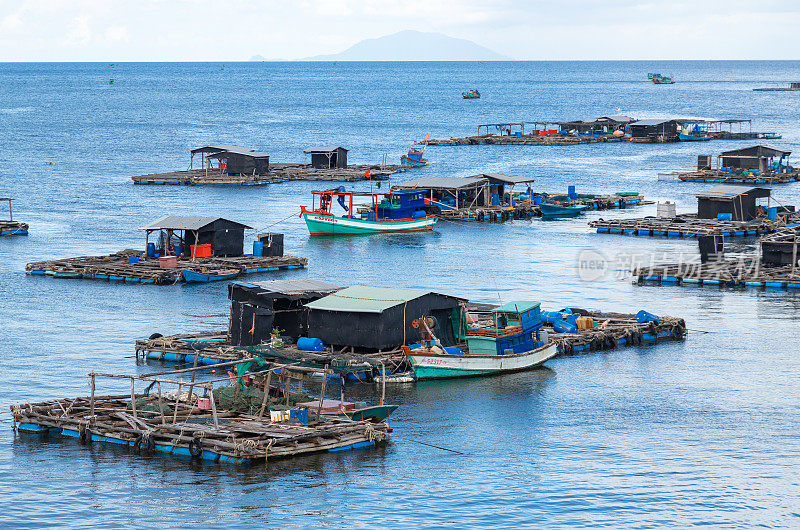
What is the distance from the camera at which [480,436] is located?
3897 centimetres

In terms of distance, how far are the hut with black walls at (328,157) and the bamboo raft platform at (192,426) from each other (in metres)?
90.3

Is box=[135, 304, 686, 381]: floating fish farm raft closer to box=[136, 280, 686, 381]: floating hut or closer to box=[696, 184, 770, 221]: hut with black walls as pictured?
box=[136, 280, 686, 381]: floating hut

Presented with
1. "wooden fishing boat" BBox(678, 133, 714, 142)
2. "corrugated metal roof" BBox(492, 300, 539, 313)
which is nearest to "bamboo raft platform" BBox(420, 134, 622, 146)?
"wooden fishing boat" BBox(678, 133, 714, 142)

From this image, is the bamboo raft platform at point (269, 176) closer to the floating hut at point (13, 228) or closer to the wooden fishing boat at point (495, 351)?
the floating hut at point (13, 228)

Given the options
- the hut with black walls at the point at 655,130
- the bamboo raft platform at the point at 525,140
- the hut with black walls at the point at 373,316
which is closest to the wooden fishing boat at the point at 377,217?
the hut with black walls at the point at 373,316

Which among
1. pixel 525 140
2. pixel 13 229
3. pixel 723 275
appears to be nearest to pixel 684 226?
pixel 723 275

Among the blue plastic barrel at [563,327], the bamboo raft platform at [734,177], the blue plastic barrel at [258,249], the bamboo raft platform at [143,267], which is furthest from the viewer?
the bamboo raft platform at [734,177]

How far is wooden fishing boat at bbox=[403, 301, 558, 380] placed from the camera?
44.8m

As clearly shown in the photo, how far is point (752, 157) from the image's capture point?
115m

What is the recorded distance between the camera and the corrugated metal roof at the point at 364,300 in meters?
45.1

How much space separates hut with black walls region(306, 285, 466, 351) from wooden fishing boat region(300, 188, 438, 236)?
41345 millimetres

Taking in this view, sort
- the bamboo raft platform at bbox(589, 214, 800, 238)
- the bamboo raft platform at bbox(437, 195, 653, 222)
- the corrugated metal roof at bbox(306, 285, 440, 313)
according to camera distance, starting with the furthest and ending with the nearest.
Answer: the bamboo raft platform at bbox(437, 195, 653, 222), the bamboo raft platform at bbox(589, 214, 800, 238), the corrugated metal roof at bbox(306, 285, 440, 313)

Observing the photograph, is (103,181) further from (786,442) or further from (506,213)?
(786,442)

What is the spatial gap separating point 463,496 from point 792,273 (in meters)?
39.7
